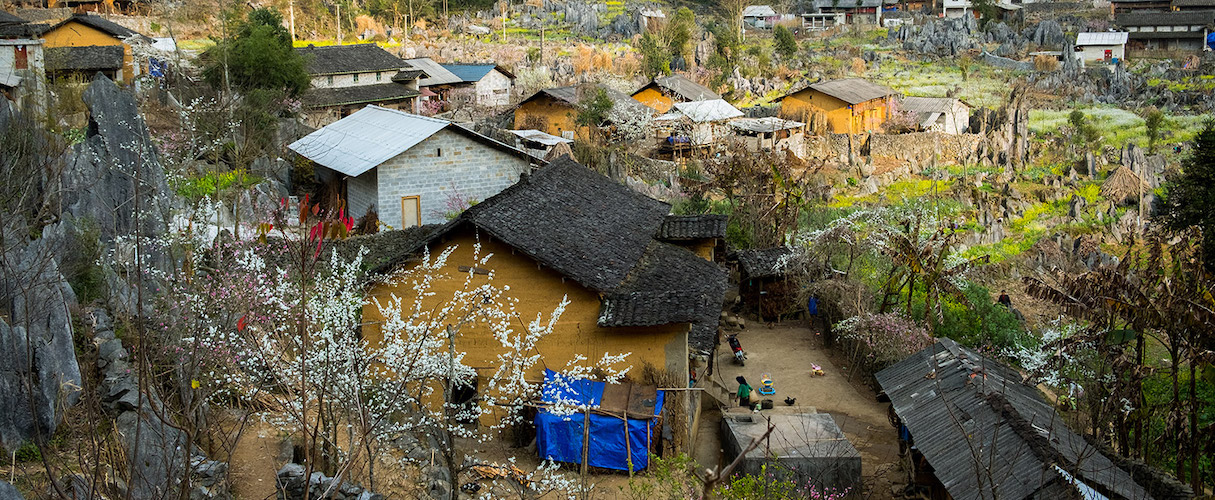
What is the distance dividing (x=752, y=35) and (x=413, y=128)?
54501mm

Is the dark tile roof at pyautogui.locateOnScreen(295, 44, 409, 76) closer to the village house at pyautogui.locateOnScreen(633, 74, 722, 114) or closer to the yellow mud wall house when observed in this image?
the village house at pyautogui.locateOnScreen(633, 74, 722, 114)

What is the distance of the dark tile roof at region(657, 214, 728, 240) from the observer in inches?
757

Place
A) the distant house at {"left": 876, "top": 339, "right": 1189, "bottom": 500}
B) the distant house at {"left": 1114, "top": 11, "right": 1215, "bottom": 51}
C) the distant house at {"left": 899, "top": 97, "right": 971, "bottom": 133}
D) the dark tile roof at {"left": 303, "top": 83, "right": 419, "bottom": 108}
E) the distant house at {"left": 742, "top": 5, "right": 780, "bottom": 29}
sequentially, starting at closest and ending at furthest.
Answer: the distant house at {"left": 876, "top": 339, "right": 1189, "bottom": 500}, the dark tile roof at {"left": 303, "top": 83, "right": 419, "bottom": 108}, the distant house at {"left": 899, "top": 97, "right": 971, "bottom": 133}, the distant house at {"left": 1114, "top": 11, "right": 1215, "bottom": 51}, the distant house at {"left": 742, "top": 5, "right": 780, "bottom": 29}

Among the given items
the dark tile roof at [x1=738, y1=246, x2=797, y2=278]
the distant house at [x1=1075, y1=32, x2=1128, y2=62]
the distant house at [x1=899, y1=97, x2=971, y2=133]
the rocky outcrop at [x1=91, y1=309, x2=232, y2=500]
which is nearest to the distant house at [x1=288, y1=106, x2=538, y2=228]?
the dark tile roof at [x1=738, y1=246, x2=797, y2=278]

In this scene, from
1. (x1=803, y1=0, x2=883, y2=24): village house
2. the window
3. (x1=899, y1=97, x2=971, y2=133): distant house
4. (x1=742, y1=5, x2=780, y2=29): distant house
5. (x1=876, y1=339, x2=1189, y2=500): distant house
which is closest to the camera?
(x1=876, y1=339, x2=1189, y2=500): distant house

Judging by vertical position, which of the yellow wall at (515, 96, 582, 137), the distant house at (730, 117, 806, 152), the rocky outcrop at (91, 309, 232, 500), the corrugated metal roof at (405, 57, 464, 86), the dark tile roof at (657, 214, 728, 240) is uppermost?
the corrugated metal roof at (405, 57, 464, 86)

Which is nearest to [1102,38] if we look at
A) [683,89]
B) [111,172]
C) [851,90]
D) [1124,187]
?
[851,90]

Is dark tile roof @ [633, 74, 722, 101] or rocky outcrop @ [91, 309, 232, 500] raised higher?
dark tile roof @ [633, 74, 722, 101]

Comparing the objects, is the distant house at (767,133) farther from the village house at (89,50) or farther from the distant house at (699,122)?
the village house at (89,50)

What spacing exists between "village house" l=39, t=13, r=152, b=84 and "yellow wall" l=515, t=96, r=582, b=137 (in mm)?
13938

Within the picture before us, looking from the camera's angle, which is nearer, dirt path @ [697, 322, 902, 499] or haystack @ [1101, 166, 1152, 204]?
dirt path @ [697, 322, 902, 499]

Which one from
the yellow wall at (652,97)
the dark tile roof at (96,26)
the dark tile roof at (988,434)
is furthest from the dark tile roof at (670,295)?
the dark tile roof at (96,26)

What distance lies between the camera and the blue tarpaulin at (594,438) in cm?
1390

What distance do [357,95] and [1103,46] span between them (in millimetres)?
52104
